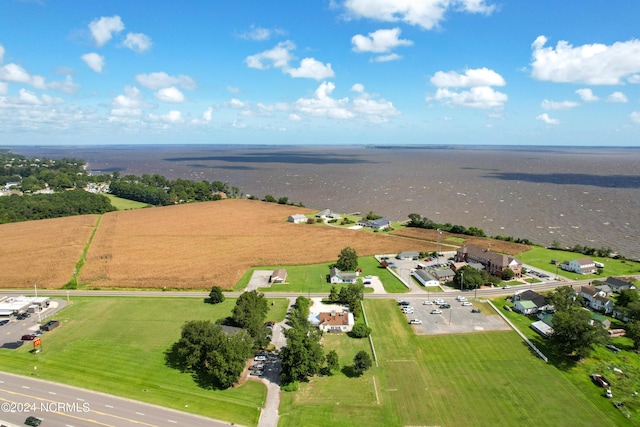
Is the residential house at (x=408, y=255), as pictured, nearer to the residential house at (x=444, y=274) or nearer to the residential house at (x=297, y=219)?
the residential house at (x=444, y=274)

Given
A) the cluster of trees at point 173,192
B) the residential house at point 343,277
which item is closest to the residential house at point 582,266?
the residential house at point 343,277

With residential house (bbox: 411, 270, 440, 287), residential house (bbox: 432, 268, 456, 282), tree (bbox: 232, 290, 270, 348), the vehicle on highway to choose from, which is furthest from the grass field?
the vehicle on highway

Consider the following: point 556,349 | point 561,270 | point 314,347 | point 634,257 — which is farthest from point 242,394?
point 634,257

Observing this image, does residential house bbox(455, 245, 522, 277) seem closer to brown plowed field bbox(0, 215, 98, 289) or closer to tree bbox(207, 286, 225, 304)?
tree bbox(207, 286, 225, 304)

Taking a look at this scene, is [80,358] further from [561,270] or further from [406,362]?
[561,270]

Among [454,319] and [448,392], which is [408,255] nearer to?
[454,319]
